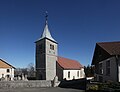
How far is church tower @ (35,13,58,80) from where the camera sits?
141 ft

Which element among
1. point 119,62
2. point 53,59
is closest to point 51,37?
point 53,59

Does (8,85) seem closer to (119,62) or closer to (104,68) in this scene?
(104,68)

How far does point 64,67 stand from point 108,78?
23993 millimetres

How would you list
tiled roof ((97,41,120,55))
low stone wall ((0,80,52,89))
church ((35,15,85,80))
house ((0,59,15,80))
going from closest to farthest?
tiled roof ((97,41,120,55))
low stone wall ((0,80,52,89))
church ((35,15,85,80))
house ((0,59,15,80))

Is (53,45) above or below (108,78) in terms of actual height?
above

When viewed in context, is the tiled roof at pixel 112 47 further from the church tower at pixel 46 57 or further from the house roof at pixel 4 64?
the house roof at pixel 4 64

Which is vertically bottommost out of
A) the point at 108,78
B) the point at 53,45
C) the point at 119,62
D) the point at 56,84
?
the point at 56,84

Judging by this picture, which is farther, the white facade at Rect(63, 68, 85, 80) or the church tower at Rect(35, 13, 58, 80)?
the white facade at Rect(63, 68, 85, 80)

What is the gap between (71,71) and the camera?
52.1 metres

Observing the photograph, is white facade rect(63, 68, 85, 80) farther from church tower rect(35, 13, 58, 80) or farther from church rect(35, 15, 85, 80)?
church tower rect(35, 13, 58, 80)

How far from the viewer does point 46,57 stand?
142 ft

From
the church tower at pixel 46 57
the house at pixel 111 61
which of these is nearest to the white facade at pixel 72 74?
the church tower at pixel 46 57

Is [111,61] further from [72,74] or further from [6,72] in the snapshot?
[6,72]

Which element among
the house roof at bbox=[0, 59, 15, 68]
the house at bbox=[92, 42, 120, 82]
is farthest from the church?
the house at bbox=[92, 42, 120, 82]
